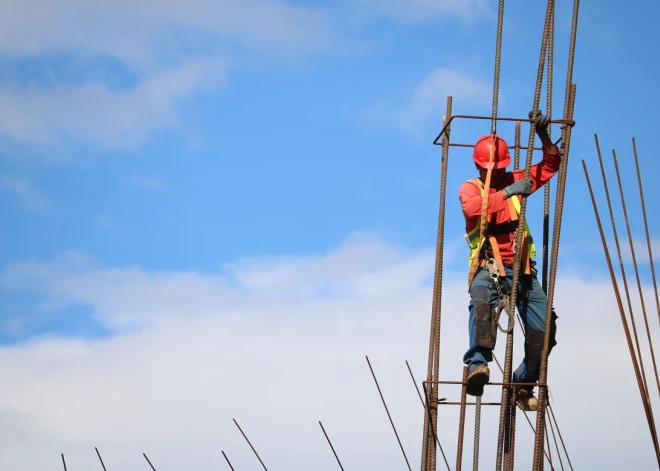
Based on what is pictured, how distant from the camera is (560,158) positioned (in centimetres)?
1061

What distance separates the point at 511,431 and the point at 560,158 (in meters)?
2.75

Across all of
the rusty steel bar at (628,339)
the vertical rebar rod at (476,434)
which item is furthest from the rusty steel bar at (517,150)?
the vertical rebar rod at (476,434)

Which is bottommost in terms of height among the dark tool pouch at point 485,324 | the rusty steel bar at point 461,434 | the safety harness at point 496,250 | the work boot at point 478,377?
the rusty steel bar at point 461,434

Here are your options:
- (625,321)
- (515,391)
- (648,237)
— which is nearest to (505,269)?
(515,391)

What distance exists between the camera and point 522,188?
10133 millimetres

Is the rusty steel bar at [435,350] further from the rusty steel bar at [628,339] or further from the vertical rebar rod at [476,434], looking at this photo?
the rusty steel bar at [628,339]

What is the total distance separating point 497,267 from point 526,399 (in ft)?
4.46

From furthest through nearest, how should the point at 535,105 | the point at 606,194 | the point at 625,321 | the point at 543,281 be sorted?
the point at 606,194 → the point at 625,321 → the point at 543,281 → the point at 535,105

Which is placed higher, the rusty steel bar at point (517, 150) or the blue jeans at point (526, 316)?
the rusty steel bar at point (517, 150)

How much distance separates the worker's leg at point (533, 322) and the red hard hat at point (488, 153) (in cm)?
118

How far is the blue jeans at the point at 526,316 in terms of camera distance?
10.5 meters

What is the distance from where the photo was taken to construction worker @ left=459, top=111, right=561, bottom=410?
10438 mm

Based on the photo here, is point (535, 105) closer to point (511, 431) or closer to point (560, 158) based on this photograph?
point (560, 158)

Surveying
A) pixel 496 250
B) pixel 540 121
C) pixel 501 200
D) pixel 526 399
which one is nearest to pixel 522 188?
pixel 501 200
